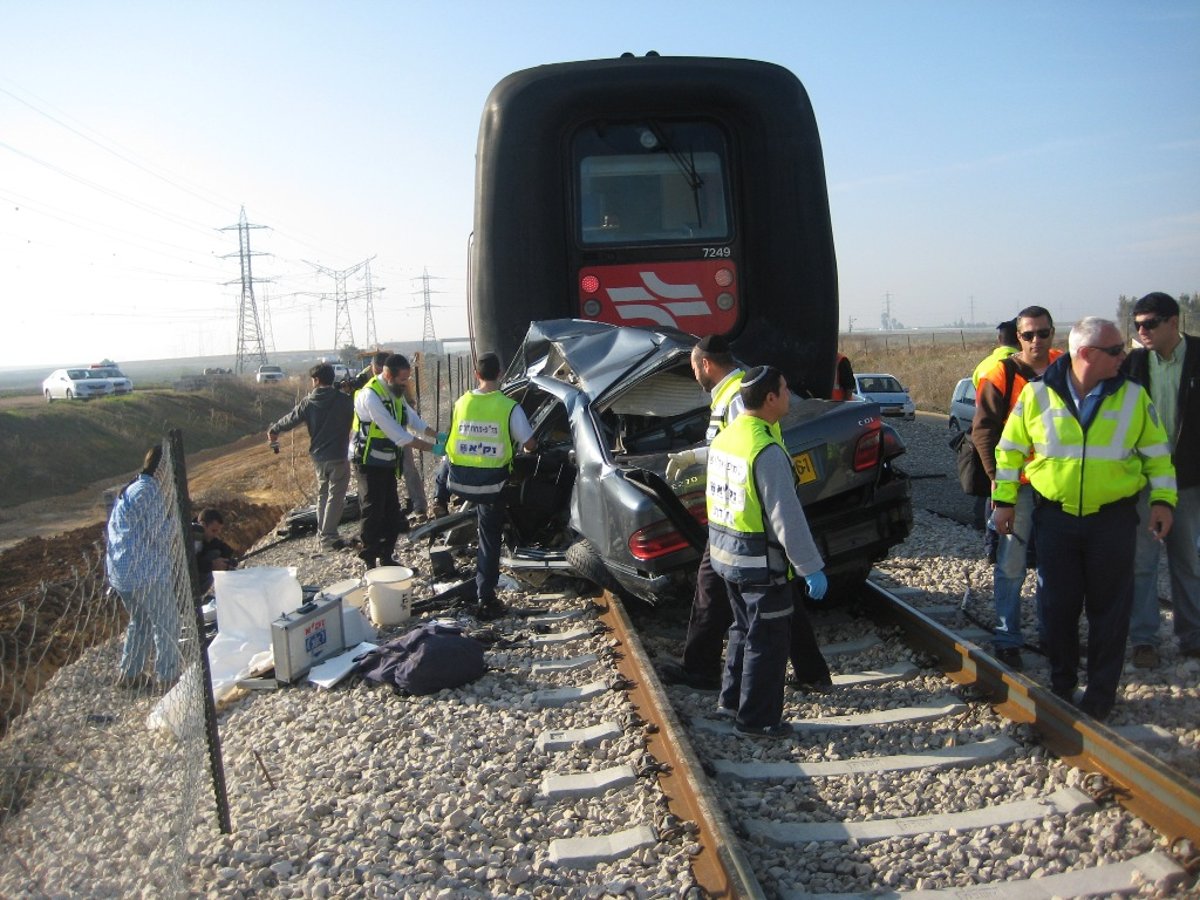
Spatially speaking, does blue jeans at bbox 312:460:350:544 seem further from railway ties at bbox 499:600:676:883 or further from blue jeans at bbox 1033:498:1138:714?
blue jeans at bbox 1033:498:1138:714

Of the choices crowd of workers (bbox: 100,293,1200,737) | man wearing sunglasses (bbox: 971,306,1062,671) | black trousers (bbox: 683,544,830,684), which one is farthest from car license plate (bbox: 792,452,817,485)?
man wearing sunglasses (bbox: 971,306,1062,671)

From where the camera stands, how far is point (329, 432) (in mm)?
9625

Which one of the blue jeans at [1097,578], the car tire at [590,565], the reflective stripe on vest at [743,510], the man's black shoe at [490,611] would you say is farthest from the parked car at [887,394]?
the reflective stripe on vest at [743,510]

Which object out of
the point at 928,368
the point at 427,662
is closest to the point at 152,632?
the point at 427,662

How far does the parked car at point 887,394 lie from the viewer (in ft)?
72.5

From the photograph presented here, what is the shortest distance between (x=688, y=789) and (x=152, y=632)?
119 inches


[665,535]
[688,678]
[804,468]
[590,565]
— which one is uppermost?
[804,468]

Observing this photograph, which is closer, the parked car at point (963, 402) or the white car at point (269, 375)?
the parked car at point (963, 402)

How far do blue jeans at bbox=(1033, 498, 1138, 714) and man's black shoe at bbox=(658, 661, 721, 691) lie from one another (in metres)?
1.67

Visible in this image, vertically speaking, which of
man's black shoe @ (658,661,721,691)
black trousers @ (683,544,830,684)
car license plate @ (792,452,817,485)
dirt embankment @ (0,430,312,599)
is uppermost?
car license plate @ (792,452,817,485)

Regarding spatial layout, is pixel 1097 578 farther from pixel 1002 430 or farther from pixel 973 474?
pixel 973 474

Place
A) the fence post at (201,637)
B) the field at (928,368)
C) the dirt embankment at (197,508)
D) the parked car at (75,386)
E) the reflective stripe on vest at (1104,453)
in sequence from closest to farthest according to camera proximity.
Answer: the fence post at (201,637), the reflective stripe on vest at (1104,453), the dirt embankment at (197,508), the field at (928,368), the parked car at (75,386)

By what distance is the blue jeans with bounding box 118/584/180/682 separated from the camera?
471 cm

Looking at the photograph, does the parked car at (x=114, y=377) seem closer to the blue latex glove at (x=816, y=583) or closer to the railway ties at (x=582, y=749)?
the railway ties at (x=582, y=749)
